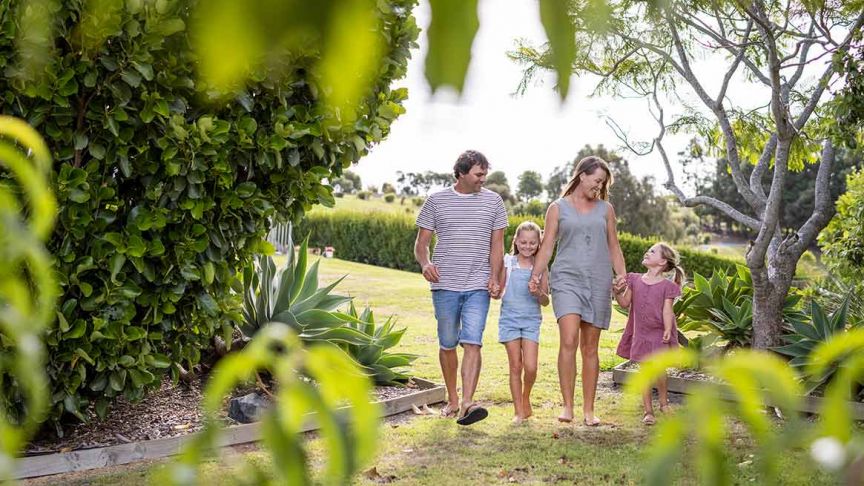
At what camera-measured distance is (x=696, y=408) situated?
2.22ft

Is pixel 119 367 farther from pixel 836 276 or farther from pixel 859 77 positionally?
pixel 836 276

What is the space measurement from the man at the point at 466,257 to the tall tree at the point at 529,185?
3263 inches

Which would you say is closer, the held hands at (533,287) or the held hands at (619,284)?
the held hands at (533,287)

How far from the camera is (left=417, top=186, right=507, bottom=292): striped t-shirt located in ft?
22.6

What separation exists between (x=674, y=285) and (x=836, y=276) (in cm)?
445

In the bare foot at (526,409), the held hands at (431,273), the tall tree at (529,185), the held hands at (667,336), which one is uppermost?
the tall tree at (529,185)

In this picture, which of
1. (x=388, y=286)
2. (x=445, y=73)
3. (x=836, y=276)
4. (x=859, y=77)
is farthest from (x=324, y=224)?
(x=445, y=73)

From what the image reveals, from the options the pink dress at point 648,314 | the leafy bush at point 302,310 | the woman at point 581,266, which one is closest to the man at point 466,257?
the woman at point 581,266

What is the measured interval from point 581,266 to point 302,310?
88.2 inches

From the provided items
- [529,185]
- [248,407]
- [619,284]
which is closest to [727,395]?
[619,284]

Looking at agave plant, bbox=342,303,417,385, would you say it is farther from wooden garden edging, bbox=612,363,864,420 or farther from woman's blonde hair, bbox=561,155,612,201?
wooden garden edging, bbox=612,363,864,420

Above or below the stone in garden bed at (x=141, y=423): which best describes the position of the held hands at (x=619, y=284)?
above

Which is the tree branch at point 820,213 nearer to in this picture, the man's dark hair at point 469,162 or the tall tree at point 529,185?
the man's dark hair at point 469,162

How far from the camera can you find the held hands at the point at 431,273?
680 centimetres
